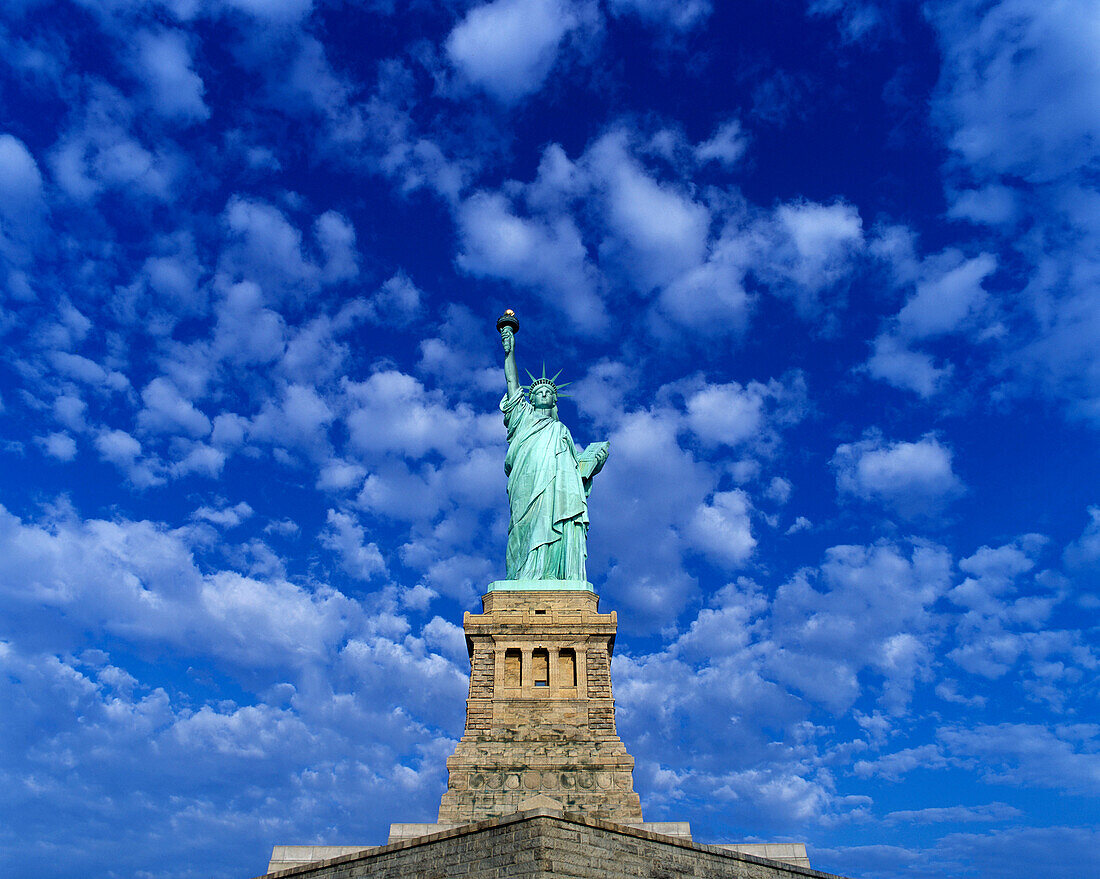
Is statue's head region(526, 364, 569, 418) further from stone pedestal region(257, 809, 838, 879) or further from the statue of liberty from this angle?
stone pedestal region(257, 809, 838, 879)

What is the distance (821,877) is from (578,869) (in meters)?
4.44

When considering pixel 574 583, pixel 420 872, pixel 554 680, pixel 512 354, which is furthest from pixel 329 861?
pixel 512 354

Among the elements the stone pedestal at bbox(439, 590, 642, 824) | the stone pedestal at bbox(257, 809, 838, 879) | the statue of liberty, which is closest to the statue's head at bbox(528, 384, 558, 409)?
the statue of liberty

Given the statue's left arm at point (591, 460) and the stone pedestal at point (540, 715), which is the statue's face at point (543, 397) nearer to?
the statue's left arm at point (591, 460)

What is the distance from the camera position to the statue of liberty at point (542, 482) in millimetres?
22734

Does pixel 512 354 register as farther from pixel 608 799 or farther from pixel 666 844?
pixel 666 844

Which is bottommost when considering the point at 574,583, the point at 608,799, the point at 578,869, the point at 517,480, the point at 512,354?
the point at 578,869

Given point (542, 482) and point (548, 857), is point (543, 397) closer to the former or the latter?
point (542, 482)

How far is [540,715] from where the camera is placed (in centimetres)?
1922

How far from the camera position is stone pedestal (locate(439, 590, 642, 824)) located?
1753 centimetres

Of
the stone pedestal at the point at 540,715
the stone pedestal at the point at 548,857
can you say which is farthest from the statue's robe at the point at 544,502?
the stone pedestal at the point at 548,857

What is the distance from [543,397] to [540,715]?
10.6 m

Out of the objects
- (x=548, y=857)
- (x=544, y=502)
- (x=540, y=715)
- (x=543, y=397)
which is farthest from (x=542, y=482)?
(x=548, y=857)

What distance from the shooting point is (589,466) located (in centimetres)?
2492
